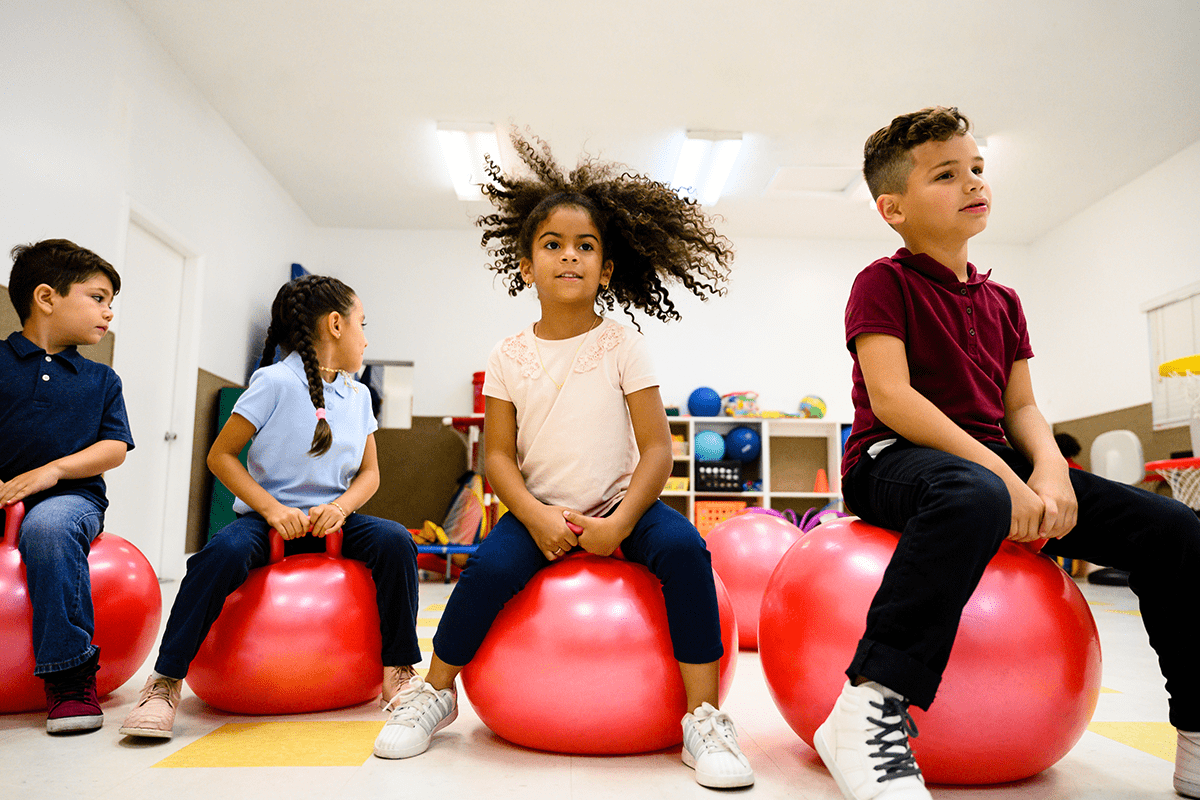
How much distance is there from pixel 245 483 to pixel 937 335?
5.31ft

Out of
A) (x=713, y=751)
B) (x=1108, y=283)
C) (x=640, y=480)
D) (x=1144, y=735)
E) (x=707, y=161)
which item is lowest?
(x=1144, y=735)

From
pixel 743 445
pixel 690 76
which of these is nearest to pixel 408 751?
pixel 690 76

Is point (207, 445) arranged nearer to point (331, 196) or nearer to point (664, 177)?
point (331, 196)

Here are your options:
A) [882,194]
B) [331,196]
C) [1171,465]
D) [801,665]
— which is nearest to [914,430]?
[801,665]

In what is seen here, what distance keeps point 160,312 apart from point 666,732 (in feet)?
15.4

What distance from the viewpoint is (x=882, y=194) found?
5.79 ft

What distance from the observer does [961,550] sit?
124cm

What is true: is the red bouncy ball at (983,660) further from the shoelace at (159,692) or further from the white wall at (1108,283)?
the white wall at (1108,283)

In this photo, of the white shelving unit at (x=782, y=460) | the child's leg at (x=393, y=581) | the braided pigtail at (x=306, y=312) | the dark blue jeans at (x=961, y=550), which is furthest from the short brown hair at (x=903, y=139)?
the white shelving unit at (x=782, y=460)

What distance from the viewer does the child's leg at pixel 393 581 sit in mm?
1934

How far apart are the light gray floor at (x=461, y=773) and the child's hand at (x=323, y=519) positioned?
1.41 ft

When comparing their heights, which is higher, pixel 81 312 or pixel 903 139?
pixel 903 139

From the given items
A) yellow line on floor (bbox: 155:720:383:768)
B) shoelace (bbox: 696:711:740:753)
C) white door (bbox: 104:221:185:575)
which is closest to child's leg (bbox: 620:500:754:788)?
shoelace (bbox: 696:711:740:753)

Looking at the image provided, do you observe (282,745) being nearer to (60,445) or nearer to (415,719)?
(415,719)
